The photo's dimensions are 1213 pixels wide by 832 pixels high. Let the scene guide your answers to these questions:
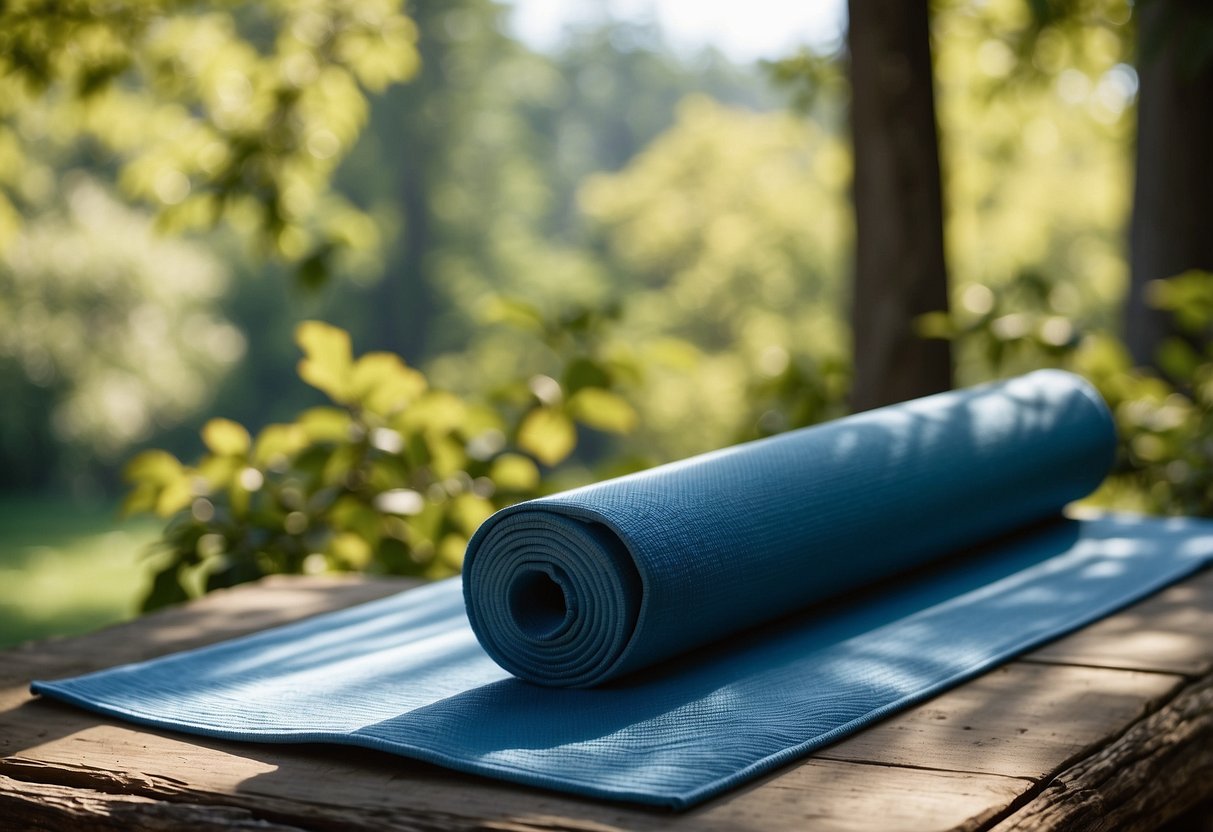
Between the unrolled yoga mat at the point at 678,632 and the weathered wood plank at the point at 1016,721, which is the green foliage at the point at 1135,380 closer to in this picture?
the unrolled yoga mat at the point at 678,632

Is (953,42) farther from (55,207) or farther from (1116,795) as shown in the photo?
(55,207)

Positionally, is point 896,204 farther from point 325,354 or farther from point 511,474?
point 325,354

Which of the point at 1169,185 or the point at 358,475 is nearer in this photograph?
the point at 358,475

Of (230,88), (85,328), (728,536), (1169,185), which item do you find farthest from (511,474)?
(85,328)

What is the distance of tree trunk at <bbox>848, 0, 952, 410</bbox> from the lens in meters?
3.35

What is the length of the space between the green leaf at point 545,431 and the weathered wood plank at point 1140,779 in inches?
59.6

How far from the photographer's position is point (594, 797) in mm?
1124

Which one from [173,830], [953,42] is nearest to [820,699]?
[173,830]

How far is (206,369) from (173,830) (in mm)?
30515

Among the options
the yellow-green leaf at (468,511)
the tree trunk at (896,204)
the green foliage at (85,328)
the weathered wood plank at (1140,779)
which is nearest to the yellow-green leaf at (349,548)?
the yellow-green leaf at (468,511)

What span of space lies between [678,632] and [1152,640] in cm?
65

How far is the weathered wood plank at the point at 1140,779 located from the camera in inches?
46.8

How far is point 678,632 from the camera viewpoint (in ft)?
4.85

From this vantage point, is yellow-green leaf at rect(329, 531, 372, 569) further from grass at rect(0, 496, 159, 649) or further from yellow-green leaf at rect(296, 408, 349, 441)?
grass at rect(0, 496, 159, 649)
